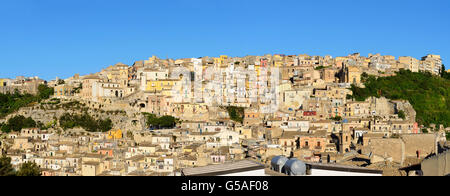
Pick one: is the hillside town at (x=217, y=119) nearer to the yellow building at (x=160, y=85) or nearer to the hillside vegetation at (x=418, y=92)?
the yellow building at (x=160, y=85)

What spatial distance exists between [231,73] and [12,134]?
2071 centimetres

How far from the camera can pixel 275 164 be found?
15656mm

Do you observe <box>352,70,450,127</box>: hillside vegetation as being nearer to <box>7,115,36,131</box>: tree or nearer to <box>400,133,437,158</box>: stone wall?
<box>400,133,437,158</box>: stone wall

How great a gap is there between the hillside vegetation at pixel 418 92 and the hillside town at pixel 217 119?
38.1 inches

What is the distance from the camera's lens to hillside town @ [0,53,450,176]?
29703 millimetres

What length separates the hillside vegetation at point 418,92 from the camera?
46.4m

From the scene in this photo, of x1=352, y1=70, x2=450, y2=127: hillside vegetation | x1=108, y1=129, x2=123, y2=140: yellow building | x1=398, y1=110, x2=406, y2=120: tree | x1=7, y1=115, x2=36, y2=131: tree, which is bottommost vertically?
x1=108, y1=129, x2=123, y2=140: yellow building

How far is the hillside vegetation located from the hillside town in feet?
3.17

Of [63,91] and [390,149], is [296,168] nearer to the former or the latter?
[390,149]

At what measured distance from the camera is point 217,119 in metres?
41.8

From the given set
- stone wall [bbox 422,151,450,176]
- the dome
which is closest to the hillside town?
stone wall [bbox 422,151,450,176]
